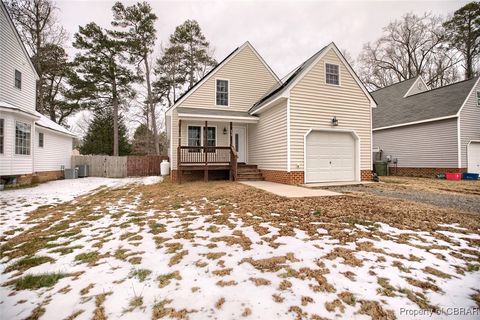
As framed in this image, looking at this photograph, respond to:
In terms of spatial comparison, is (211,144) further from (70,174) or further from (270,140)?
Result: (70,174)

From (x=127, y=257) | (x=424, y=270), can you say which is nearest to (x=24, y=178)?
(x=127, y=257)

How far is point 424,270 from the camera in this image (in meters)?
2.43

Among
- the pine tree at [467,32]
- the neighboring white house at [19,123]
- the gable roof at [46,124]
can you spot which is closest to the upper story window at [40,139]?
the neighboring white house at [19,123]

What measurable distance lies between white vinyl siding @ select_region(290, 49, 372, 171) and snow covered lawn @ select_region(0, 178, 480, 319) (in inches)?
206

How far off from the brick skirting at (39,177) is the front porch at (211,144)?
6.87 m

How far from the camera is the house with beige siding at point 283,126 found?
941 centimetres

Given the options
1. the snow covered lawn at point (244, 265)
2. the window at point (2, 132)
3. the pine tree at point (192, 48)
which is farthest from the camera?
the pine tree at point (192, 48)

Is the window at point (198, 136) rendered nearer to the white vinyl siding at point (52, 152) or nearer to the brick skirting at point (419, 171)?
the white vinyl siding at point (52, 152)

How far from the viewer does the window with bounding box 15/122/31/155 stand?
968 centimetres

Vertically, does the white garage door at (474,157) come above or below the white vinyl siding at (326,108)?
below

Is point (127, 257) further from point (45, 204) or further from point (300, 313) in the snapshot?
point (45, 204)

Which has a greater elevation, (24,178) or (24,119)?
(24,119)

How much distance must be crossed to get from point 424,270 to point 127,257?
3.57 metres

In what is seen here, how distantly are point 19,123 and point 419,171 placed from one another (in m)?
21.9
